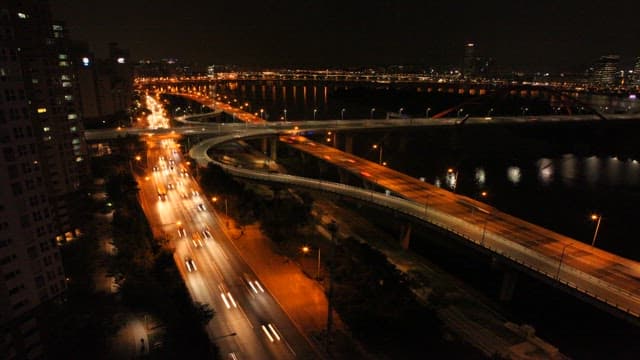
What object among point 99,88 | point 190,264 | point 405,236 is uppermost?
point 99,88

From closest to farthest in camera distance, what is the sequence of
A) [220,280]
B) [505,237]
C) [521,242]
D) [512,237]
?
[220,280] < [521,242] < [505,237] < [512,237]

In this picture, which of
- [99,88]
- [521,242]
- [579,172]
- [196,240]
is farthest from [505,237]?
[99,88]

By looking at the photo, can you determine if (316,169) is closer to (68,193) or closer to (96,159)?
(96,159)

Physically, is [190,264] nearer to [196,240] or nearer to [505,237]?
[196,240]

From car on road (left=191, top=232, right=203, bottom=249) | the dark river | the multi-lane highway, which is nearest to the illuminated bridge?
the dark river

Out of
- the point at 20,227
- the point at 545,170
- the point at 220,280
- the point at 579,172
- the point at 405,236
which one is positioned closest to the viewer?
the point at 20,227

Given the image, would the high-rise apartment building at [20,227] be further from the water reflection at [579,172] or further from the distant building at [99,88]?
the distant building at [99,88]

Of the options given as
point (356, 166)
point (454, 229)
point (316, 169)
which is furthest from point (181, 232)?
point (316, 169)
